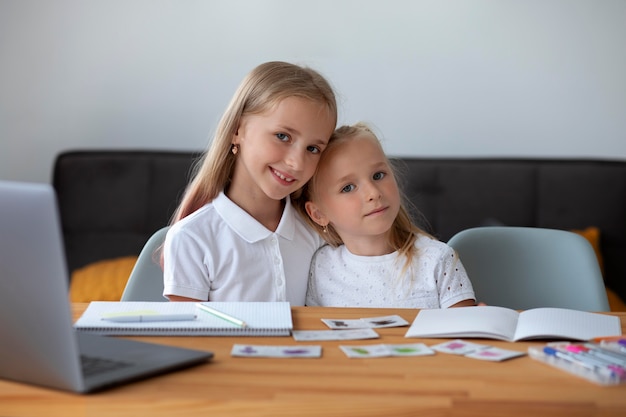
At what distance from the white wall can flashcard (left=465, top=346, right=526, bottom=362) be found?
2174mm

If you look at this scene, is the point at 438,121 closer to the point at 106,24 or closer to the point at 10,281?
the point at 106,24

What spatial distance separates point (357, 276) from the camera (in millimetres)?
1841

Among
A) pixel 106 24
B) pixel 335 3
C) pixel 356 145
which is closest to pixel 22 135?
pixel 106 24

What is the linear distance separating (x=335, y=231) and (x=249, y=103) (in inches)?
13.0

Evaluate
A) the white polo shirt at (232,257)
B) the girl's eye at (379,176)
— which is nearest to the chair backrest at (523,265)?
the girl's eye at (379,176)

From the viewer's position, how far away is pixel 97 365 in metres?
1.04

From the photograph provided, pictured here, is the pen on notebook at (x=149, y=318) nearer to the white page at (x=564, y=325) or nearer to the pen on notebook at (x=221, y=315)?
the pen on notebook at (x=221, y=315)

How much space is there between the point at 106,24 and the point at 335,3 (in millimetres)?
873

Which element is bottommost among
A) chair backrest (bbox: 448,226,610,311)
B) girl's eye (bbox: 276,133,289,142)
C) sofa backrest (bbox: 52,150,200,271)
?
sofa backrest (bbox: 52,150,200,271)

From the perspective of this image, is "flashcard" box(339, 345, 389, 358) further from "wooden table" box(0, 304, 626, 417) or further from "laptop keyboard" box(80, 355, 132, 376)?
"laptop keyboard" box(80, 355, 132, 376)

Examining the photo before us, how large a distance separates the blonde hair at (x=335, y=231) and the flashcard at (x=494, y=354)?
24.9 inches

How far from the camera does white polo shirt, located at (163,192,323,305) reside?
173cm

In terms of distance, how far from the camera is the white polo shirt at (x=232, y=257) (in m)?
1.73

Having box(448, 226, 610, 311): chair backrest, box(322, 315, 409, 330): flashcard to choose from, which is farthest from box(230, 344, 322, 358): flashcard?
box(448, 226, 610, 311): chair backrest
